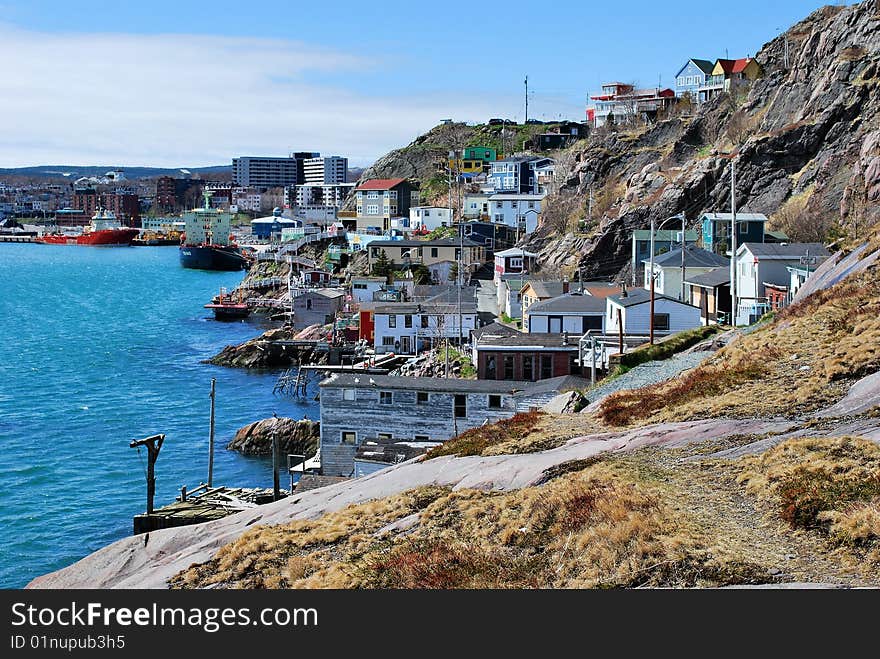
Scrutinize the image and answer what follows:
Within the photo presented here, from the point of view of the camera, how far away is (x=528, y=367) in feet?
137

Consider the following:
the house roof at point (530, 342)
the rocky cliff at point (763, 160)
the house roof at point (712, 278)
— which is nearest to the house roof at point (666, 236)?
the rocky cliff at point (763, 160)

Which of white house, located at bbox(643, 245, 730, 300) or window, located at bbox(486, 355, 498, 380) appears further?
white house, located at bbox(643, 245, 730, 300)

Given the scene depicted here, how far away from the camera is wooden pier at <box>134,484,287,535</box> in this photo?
2538 cm

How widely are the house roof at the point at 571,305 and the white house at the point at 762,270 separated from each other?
271 inches

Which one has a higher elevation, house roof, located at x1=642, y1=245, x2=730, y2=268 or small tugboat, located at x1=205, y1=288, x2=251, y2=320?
house roof, located at x1=642, y1=245, x2=730, y2=268

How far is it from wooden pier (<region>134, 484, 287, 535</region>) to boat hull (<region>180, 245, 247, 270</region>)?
15665 cm

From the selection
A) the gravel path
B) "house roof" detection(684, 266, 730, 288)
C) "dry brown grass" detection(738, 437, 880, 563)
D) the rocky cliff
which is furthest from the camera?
the rocky cliff

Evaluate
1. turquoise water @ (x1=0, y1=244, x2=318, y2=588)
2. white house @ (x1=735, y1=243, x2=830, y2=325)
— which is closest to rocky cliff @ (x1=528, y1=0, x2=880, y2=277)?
white house @ (x1=735, y1=243, x2=830, y2=325)

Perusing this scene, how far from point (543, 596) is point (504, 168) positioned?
121227 millimetres

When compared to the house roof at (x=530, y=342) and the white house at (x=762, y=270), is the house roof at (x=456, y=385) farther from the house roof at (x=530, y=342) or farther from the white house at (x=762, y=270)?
the white house at (x=762, y=270)

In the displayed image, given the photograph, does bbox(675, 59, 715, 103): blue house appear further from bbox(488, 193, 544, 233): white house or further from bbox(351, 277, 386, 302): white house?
bbox(351, 277, 386, 302): white house

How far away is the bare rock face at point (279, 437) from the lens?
44.9 meters

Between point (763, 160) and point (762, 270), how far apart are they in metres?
28.1

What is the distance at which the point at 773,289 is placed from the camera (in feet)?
145
